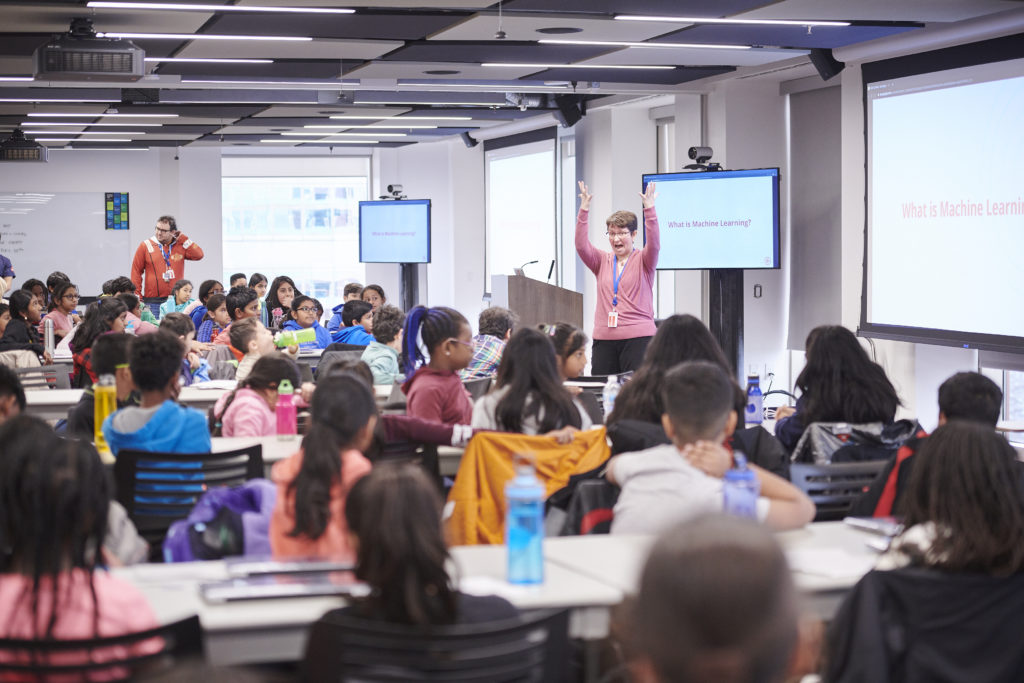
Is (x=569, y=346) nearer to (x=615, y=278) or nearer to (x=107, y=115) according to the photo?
(x=615, y=278)

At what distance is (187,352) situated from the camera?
258 inches

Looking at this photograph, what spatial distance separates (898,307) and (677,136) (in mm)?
3196

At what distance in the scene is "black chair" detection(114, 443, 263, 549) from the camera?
3824mm

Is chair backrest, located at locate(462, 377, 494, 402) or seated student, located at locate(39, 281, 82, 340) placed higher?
seated student, located at locate(39, 281, 82, 340)

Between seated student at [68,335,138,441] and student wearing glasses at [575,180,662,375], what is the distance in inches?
144

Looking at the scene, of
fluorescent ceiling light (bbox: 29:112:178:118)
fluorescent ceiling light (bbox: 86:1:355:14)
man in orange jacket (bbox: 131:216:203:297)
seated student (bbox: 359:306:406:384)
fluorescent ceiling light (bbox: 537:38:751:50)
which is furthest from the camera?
man in orange jacket (bbox: 131:216:203:297)

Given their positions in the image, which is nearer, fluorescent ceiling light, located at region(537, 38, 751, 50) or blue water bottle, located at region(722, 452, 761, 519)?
blue water bottle, located at region(722, 452, 761, 519)

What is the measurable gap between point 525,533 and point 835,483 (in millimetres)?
1525

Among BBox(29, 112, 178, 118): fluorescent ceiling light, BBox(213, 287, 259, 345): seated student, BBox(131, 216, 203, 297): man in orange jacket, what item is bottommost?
BBox(213, 287, 259, 345): seated student

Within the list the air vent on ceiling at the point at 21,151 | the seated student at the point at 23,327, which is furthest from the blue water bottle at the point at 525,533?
the air vent on ceiling at the point at 21,151

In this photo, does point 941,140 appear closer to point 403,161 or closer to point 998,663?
point 998,663

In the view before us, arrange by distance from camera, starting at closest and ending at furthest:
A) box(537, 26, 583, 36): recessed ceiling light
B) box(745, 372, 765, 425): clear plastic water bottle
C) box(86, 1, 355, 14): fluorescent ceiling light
A: box(745, 372, 765, 425): clear plastic water bottle → box(86, 1, 355, 14): fluorescent ceiling light → box(537, 26, 583, 36): recessed ceiling light

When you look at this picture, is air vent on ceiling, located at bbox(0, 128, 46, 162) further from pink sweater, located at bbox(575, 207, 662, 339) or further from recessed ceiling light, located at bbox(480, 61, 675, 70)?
pink sweater, located at bbox(575, 207, 662, 339)

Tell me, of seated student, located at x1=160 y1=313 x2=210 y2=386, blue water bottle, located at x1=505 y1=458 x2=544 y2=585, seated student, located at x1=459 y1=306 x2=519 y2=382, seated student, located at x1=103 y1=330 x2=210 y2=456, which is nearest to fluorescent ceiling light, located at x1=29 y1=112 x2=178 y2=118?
seated student, located at x1=160 y1=313 x2=210 y2=386
